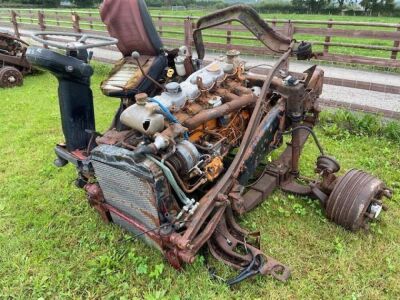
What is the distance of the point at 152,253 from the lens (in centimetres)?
285

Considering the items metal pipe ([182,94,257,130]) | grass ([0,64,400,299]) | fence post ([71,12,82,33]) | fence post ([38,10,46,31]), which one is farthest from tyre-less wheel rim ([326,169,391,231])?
fence post ([38,10,46,31])

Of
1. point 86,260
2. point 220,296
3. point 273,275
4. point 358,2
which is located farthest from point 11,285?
point 358,2

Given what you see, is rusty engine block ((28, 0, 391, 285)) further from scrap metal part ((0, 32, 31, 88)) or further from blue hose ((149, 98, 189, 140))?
scrap metal part ((0, 32, 31, 88))

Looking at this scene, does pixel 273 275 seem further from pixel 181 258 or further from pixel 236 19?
pixel 236 19

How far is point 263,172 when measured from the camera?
351cm

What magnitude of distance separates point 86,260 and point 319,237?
6.11 ft

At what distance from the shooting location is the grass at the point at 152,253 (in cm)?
253

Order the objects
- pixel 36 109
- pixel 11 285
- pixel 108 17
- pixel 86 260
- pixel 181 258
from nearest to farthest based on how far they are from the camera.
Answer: pixel 181 258 < pixel 11 285 < pixel 86 260 < pixel 108 17 < pixel 36 109

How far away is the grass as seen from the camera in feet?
8.30

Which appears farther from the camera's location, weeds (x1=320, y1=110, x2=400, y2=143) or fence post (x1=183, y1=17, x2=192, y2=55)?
fence post (x1=183, y1=17, x2=192, y2=55)

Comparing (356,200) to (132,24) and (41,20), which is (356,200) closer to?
(132,24)

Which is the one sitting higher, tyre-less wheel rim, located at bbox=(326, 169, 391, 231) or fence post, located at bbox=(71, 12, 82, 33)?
fence post, located at bbox=(71, 12, 82, 33)

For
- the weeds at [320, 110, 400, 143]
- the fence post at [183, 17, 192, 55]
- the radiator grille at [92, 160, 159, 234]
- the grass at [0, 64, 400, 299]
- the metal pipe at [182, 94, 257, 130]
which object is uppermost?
the fence post at [183, 17, 192, 55]

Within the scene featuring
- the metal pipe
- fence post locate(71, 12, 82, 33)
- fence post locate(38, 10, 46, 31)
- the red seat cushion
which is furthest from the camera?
fence post locate(38, 10, 46, 31)
